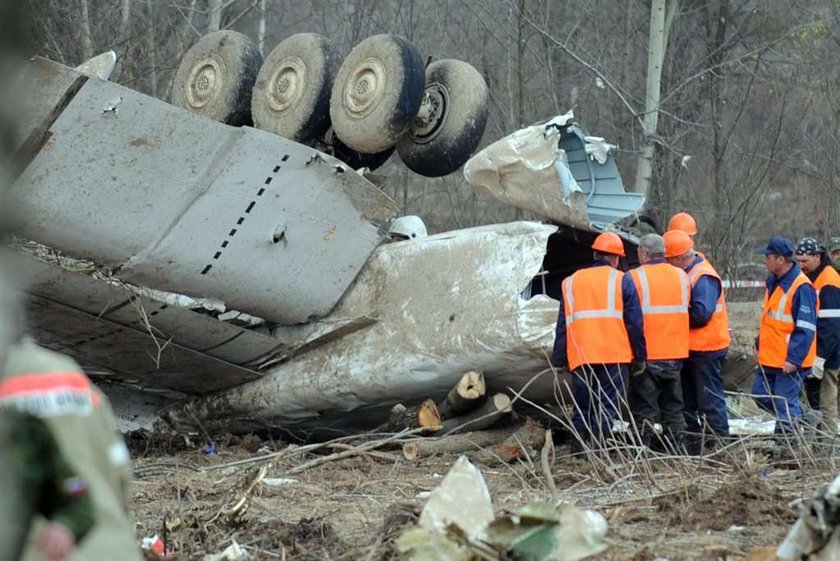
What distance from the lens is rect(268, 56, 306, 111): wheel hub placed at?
826 cm

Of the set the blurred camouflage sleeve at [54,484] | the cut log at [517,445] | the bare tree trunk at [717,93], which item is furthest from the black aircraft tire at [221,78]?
the bare tree trunk at [717,93]

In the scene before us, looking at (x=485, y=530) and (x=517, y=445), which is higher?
(x=485, y=530)

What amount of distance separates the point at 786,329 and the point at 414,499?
3079mm

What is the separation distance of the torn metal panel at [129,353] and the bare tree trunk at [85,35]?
256 inches

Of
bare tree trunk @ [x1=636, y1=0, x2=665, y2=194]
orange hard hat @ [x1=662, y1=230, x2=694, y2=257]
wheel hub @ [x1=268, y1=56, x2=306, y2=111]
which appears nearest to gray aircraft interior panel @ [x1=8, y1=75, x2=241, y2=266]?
wheel hub @ [x1=268, y1=56, x2=306, y2=111]

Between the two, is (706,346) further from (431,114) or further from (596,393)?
(431,114)

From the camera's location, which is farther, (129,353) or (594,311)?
(129,353)

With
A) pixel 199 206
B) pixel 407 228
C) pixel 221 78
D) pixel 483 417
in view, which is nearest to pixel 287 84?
pixel 221 78

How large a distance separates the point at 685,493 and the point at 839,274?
3.58 metres

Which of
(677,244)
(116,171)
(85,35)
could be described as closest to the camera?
(116,171)

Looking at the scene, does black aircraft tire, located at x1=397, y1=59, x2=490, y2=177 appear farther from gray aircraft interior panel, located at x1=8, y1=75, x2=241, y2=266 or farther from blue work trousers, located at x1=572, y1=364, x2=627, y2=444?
blue work trousers, located at x1=572, y1=364, x2=627, y2=444

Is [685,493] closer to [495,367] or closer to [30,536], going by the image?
[495,367]

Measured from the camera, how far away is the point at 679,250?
7.57 m

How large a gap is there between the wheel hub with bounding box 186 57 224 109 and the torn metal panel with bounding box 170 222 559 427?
1.78 m
